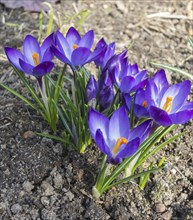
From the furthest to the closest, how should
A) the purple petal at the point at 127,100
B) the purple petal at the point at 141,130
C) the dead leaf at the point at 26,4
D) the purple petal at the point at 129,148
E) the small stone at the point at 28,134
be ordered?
1. the dead leaf at the point at 26,4
2. the small stone at the point at 28,134
3. the purple petal at the point at 127,100
4. the purple petal at the point at 141,130
5. the purple petal at the point at 129,148

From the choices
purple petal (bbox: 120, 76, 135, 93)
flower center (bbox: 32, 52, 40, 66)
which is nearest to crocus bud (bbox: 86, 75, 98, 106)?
purple petal (bbox: 120, 76, 135, 93)

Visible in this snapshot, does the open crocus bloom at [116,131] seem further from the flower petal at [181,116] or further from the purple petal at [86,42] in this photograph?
the purple petal at [86,42]

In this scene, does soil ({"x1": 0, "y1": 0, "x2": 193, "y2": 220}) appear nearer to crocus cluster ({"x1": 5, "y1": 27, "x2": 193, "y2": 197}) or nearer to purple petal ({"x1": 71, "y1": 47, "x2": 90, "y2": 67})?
crocus cluster ({"x1": 5, "y1": 27, "x2": 193, "y2": 197})

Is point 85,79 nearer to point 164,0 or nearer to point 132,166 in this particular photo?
point 132,166

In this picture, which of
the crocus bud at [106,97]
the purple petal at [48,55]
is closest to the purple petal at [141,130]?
the crocus bud at [106,97]

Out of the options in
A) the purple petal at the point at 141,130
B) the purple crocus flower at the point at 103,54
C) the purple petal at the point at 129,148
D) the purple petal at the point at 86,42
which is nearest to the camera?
the purple petal at the point at 129,148

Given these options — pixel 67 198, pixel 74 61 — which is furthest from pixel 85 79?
pixel 67 198

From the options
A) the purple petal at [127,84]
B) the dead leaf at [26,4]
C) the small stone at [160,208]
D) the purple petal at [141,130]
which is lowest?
the small stone at [160,208]
